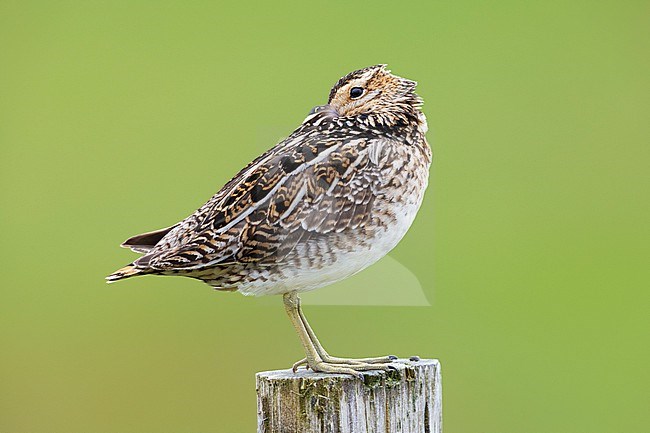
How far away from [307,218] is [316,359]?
24.8 inches

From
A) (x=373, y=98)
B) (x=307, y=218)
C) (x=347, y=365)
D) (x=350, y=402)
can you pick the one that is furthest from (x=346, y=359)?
(x=373, y=98)

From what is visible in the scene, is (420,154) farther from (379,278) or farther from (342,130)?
(379,278)

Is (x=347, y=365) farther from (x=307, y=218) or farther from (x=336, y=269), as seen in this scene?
(x=307, y=218)

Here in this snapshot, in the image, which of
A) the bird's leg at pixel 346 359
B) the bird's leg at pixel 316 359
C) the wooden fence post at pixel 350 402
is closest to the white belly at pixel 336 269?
the bird's leg at pixel 316 359

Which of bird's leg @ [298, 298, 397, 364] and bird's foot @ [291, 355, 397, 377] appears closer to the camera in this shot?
bird's foot @ [291, 355, 397, 377]

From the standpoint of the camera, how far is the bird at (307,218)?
3.95 metres

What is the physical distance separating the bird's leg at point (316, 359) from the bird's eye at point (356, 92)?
92 cm

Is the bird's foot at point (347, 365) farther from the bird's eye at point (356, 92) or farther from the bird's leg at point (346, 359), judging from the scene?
A: the bird's eye at point (356, 92)

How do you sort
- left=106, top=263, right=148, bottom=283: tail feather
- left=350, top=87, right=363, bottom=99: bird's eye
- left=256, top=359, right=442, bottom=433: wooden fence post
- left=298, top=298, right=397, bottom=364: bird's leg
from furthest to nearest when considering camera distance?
left=350, top=87, right=363, bottom=99: bird's eye, left=298, top=298, right=397, bottom=364: bird's leg, left=106, top=263, right=148, bottom=283: tail feather, left=256, top=359, right=442, bottom=433: wooden fence post

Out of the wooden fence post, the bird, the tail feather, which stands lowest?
the wooden fence post

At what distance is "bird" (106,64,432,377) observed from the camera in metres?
3.95

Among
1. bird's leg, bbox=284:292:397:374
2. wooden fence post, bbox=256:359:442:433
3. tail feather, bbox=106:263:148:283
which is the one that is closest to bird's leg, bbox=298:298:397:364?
bird's leg, bbox=284:292:397:374

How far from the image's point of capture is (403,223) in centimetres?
414

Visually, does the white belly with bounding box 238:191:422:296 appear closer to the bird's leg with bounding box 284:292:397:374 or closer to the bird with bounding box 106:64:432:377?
the bird with bounding box 106:64:432:377
